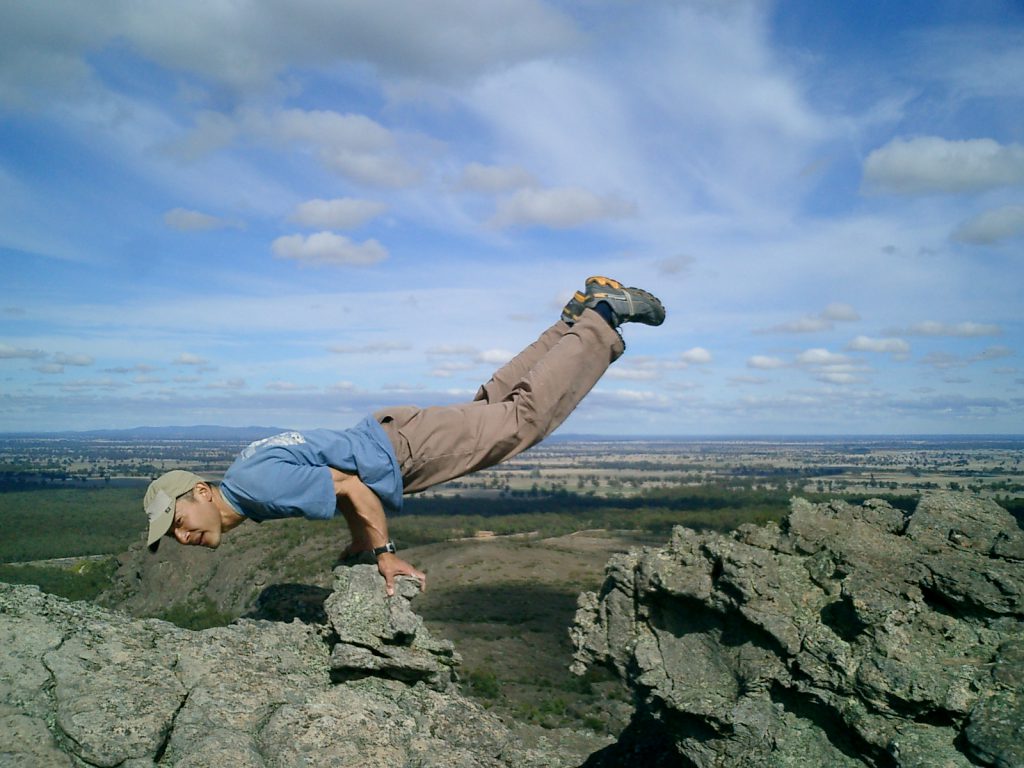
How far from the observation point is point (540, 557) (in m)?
31.2

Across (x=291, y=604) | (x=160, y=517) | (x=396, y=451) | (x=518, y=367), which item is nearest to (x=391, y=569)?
(x=396, y=451)

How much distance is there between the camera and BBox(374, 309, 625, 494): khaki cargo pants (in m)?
6.76

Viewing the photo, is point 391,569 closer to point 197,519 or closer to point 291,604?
point 197,519

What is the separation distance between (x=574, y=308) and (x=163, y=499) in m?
4.40

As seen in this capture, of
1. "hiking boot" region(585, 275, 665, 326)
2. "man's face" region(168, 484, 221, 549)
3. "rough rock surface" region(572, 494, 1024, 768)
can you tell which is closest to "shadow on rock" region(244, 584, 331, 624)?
"man's face" region(168, 484, 221, 549)

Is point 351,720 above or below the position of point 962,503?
below

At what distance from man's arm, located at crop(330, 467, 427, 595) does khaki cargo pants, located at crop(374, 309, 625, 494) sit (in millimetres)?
469

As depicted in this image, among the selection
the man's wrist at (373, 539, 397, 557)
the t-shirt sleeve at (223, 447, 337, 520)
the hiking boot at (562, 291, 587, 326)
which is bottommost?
the man's wrist at (373, 539, 397, 557)

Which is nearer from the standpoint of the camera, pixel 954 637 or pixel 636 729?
pixel 954 637

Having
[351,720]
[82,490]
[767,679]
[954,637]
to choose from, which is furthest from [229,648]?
[82,490]

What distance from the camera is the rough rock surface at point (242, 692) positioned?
4.52 metres

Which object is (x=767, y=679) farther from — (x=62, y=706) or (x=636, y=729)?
(x=62, y=706)

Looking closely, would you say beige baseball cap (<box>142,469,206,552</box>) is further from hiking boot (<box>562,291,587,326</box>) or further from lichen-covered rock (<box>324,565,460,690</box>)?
hiking boot (<box>562,291,587,326</box>)

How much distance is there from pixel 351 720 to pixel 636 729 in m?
6.23
